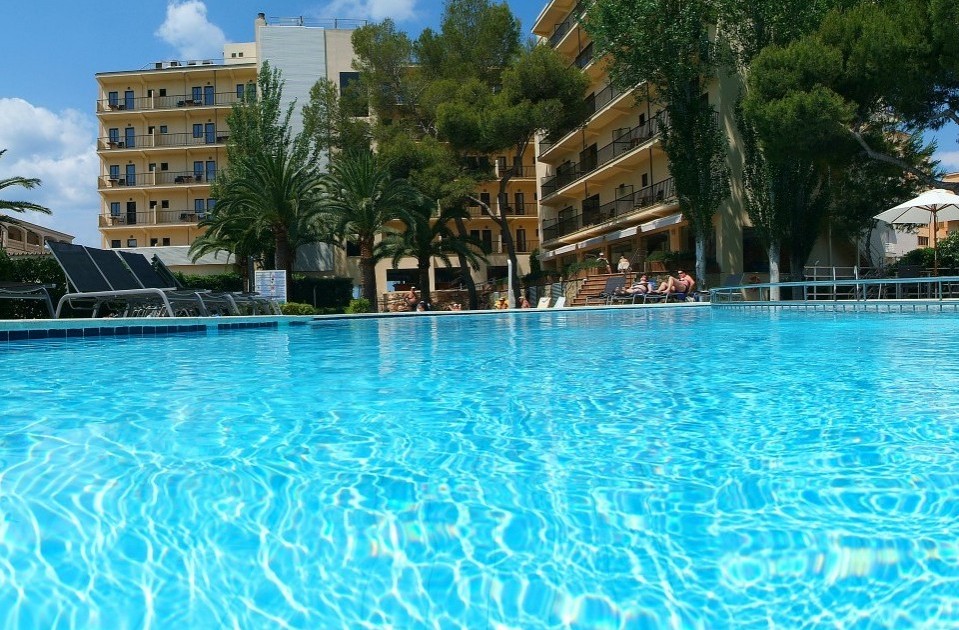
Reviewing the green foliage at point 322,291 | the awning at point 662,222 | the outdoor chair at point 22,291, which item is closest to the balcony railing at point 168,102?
the green foliage at point 322,291

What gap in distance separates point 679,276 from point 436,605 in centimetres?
2202

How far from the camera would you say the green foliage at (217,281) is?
29500mm

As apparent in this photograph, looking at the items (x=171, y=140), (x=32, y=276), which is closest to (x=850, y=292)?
(x=32, y=276)

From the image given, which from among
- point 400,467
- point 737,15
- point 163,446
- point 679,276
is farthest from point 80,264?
point 737,15

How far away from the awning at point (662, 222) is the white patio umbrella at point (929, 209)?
26.3 feet

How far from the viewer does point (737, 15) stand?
2280 cm

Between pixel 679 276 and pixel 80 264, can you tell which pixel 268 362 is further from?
pixel 679 276

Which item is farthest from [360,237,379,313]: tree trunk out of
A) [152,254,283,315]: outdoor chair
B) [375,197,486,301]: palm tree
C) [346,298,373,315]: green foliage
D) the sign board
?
[152,254,283,315]: outdoor chair

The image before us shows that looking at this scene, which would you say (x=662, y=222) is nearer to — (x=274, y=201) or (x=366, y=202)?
(x=366, y=202)

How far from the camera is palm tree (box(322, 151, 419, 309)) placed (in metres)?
24.1

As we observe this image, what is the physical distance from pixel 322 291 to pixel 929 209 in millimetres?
24511

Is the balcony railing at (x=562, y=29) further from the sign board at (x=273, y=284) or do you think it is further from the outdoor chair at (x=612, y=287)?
the sign board at (x=273, y=284)

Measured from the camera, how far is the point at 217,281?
105 ft

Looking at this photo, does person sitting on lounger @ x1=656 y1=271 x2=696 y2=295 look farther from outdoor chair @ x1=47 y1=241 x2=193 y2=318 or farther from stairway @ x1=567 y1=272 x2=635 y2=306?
outdoor chair @ x1=47 y1=241 x2=193 y2=318
